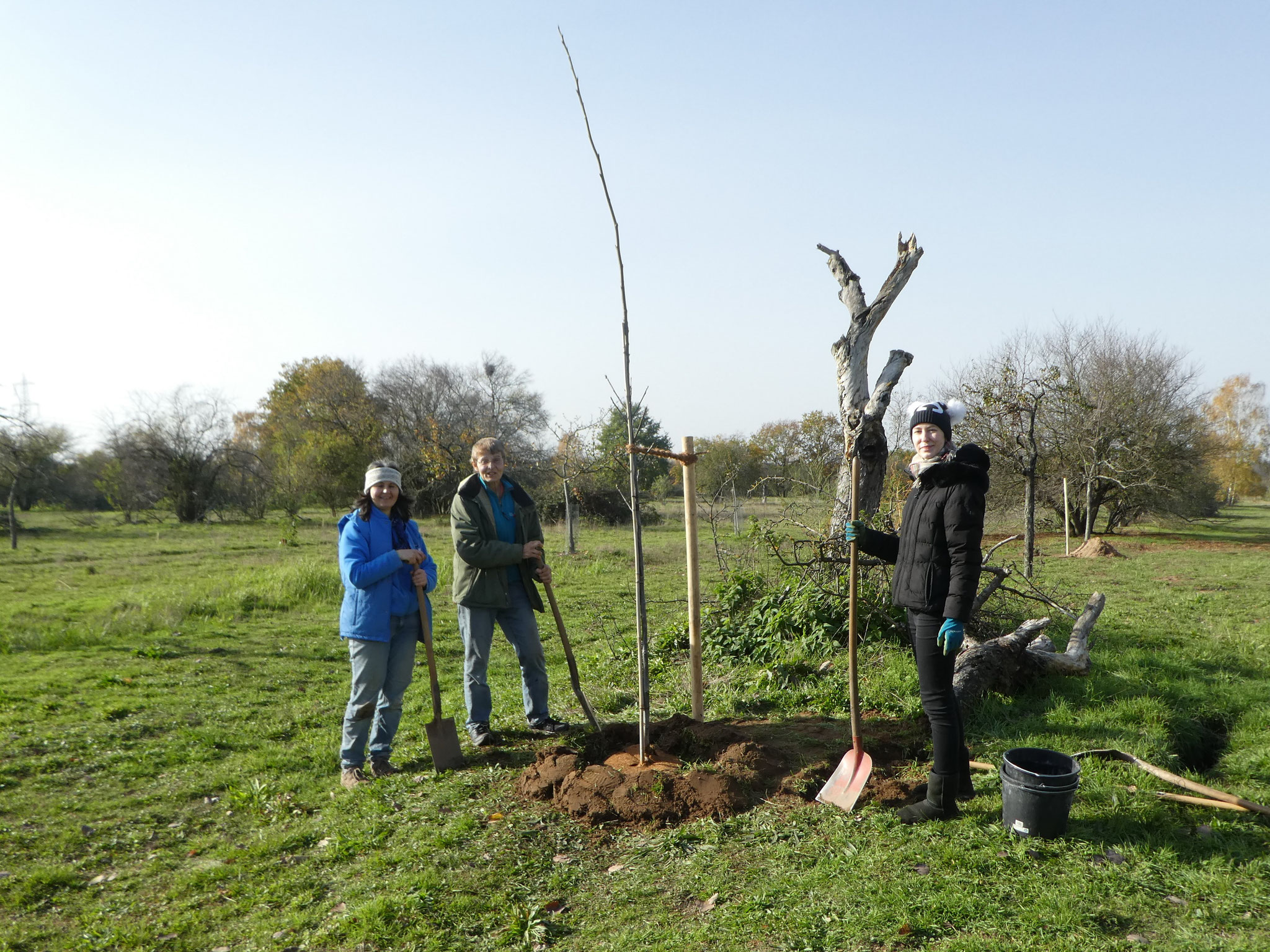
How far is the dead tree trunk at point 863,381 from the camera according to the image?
7.45 metres

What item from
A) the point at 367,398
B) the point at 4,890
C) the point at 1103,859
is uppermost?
the point at 367,398

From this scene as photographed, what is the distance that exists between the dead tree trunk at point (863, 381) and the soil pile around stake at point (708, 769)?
8.79ft

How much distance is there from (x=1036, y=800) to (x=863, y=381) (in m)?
4.99

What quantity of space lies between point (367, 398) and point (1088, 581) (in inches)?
1399

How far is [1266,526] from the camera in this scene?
2745cm

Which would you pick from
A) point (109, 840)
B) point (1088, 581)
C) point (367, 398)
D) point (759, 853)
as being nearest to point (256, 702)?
point (109, 840)

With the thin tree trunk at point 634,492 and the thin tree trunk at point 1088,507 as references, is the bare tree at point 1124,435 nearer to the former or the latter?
the thin tree trunk at point 1088,507

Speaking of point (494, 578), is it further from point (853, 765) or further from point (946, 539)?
point (946, 539)

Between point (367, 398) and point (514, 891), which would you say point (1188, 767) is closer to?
point (514, 891)

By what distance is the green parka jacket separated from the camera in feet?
16.7

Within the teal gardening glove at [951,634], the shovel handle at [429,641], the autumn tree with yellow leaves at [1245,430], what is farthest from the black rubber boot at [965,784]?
the autumn tree with yellow leaves at [1245,430]

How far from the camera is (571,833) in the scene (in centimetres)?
399

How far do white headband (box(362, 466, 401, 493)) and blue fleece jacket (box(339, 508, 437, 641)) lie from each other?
0.18 meters

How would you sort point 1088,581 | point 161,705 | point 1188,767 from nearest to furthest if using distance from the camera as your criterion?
point 1188,767
point 161,705
point 1088,581
